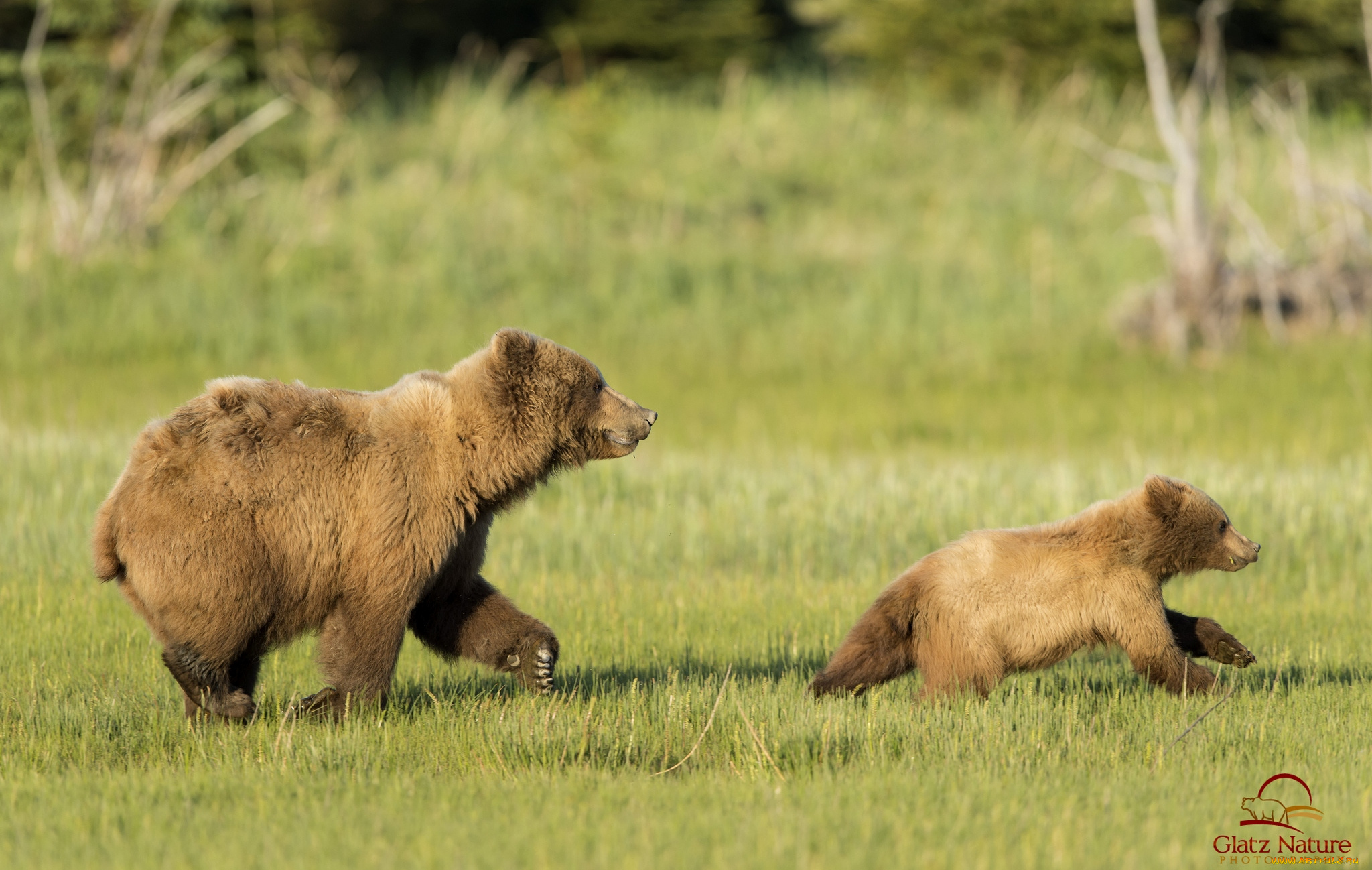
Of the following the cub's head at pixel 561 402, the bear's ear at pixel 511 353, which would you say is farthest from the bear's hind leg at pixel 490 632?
the bear's ear at pixel 511 353

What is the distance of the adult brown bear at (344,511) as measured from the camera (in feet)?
18.1

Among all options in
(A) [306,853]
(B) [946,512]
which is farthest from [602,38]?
(A) [306,853]

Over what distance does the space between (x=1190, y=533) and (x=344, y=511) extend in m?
3.45

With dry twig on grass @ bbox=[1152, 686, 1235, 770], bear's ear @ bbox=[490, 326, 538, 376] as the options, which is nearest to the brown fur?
dry twig on grass @ bbox=[1152, 686, 1235, 770]

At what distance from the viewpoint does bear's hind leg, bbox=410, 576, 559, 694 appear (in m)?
6.16

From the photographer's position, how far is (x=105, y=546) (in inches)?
223

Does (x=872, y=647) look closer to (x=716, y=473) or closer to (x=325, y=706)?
(x=325, y=706)

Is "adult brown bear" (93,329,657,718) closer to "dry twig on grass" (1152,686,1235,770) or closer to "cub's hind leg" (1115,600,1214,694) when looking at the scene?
"cub's hind leg" (1115,600,1214,694)

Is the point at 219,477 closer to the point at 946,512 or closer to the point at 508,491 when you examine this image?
the point at 508,491

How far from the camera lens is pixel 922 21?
90.9 ft

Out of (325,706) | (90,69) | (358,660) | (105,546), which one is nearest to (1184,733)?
(358,660)

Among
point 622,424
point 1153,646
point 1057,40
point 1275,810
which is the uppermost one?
point 1057,40

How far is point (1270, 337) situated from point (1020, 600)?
13.6 meters

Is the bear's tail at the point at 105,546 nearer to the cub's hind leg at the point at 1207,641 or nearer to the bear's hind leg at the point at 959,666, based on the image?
the bear's hind leg at the point at 959,666
